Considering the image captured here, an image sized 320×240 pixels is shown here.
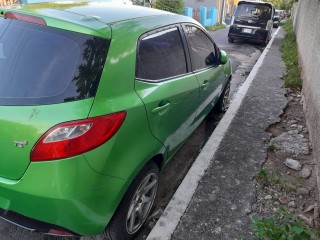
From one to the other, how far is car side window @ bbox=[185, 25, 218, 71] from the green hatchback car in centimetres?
94

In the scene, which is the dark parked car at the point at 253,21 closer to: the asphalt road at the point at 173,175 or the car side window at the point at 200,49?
the asphalt road at the point at 173,175

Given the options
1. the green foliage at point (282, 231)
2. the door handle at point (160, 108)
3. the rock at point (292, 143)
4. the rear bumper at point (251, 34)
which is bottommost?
the rear bumper at point (251, 34)

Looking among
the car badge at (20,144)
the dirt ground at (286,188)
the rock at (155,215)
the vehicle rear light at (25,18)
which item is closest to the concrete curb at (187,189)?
the rock at (155,215)

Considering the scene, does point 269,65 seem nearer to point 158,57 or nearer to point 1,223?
point 158,57

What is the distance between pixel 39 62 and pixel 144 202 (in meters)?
1.40

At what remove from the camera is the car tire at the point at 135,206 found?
2.20 meters

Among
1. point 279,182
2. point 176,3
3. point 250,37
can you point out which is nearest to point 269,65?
point 250,37

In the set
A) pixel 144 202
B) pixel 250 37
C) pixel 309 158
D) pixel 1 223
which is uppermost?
pixel 144 202

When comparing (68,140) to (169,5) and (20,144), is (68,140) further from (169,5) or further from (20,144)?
(169,5)

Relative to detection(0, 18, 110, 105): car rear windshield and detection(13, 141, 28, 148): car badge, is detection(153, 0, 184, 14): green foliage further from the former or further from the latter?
detection(13, 141, 28, 148): car badge

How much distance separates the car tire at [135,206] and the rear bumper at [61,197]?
7.6 inches

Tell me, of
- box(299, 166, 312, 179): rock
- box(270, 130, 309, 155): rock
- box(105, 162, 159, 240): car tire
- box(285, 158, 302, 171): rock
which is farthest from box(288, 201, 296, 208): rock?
box(105, 162, 159, 240): car tire

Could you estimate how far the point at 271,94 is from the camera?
627cm

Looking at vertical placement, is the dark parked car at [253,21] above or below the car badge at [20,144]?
below
